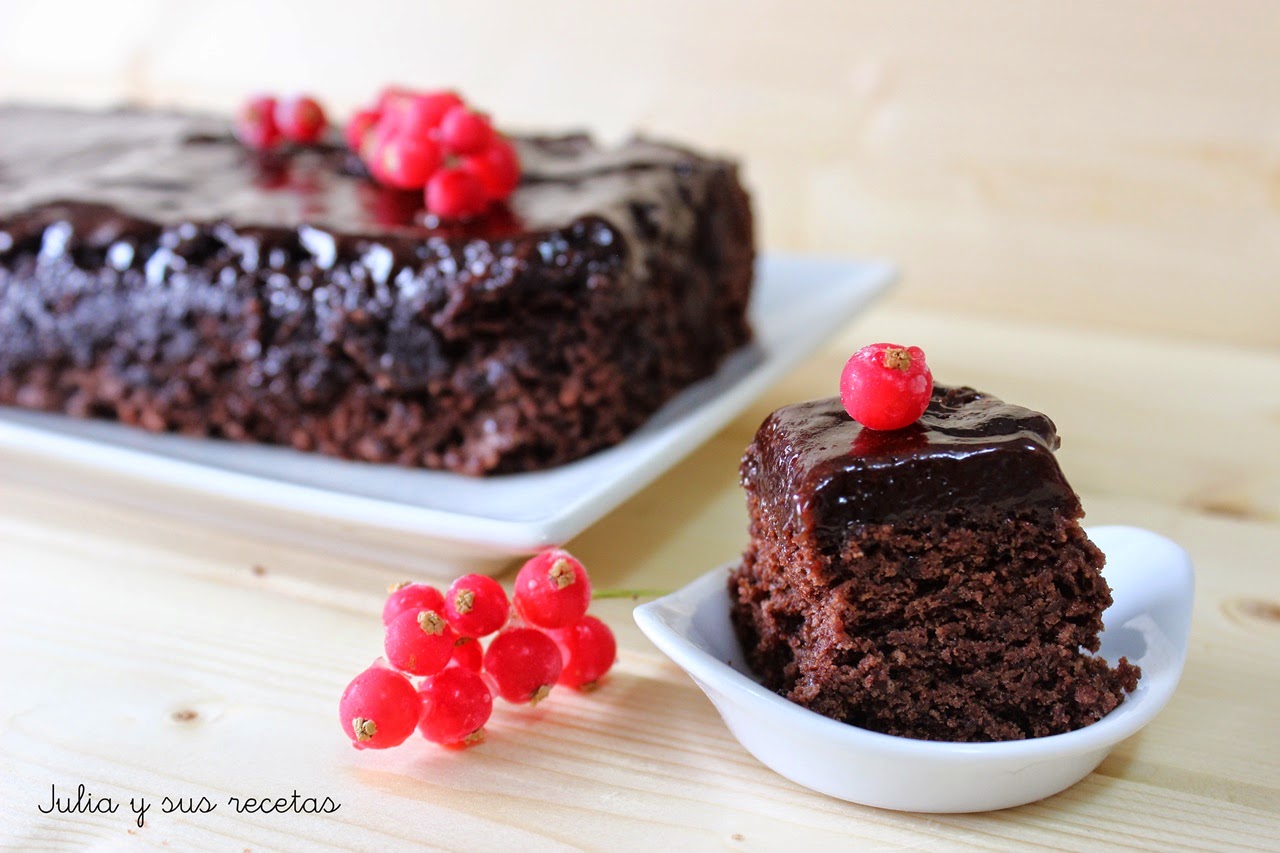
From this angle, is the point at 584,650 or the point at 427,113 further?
the point at 427,113

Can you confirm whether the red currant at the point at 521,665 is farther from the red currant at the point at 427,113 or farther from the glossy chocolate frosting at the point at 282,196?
the red currant at the point at 427,113

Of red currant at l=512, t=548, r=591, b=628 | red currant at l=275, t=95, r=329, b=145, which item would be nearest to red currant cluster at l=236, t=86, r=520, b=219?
red currant at l=275, t=95, r=329, b=145

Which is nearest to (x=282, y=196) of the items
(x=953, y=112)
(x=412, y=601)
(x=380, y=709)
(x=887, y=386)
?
(x=412, y=601)

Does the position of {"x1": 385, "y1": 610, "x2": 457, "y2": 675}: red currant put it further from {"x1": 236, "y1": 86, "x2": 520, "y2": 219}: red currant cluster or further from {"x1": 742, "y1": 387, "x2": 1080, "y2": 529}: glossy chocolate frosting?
{"x1": 236, "y1": 86, "x2": 520, "y2": 219}: red currant cluster

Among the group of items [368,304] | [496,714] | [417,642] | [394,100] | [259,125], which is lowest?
[496,714]

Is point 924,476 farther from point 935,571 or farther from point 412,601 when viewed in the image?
point 412,601

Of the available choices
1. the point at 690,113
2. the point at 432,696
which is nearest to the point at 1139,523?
the point at 432,696

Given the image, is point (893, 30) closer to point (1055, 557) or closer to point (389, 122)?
point (389, 122)
